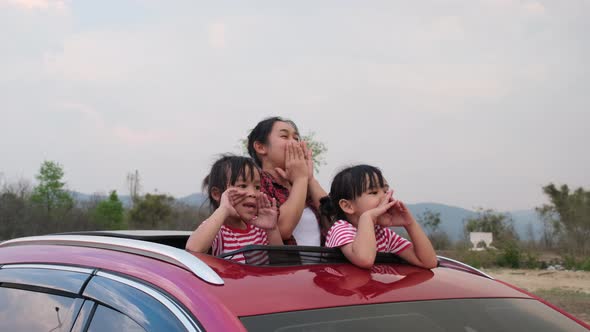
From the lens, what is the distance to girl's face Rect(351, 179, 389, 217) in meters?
2.97

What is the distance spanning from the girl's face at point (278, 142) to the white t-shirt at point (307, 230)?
13.1 inches

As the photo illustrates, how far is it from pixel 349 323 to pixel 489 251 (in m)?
22.4

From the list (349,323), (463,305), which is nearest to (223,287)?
(349,323)

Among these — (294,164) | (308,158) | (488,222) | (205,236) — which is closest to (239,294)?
(205,236)

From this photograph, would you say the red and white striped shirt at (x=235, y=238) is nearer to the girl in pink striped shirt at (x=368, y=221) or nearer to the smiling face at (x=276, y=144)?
the girl in pink striped shirt at (x=368, y=221)

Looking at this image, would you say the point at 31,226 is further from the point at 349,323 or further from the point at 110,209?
the point at 349,323

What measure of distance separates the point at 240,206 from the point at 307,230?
0.61 metres

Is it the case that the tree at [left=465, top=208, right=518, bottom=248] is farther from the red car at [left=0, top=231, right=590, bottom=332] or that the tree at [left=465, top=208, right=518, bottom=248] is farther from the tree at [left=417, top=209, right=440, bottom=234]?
the red car at [left=0, top=231, right=590, bottom=332]

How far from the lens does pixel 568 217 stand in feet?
89.9

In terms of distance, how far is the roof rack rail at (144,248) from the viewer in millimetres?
1944

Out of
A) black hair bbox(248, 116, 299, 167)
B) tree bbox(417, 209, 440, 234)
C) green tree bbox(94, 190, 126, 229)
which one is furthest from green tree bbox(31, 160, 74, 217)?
black hair bbox(248, 116, 299, 167)

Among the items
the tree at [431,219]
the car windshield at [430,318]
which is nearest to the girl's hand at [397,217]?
the car windshield at [430,318]

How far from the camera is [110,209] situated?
40812 mm

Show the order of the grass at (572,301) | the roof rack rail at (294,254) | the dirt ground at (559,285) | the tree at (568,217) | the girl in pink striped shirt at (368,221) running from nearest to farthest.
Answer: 1. the roof rack rail at (294,254)
2. the girl in pink striped shirt at (368,221)
3. the grass at (572,301)
4. the dirt ground at (559,285)
5. the tree at (568,217)
